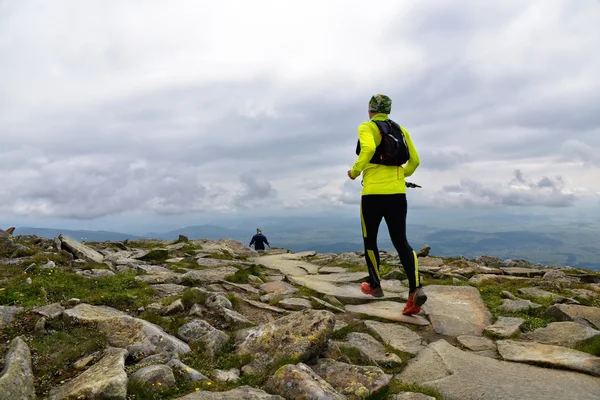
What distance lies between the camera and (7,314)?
261 inches

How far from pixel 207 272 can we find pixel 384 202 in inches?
290

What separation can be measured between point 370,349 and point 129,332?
13.8 feet

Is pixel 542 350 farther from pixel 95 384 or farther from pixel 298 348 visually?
pixel 95 384

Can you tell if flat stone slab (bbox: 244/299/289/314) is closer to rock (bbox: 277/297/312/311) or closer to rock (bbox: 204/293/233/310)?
rock (bbox: 277/297/312/311)

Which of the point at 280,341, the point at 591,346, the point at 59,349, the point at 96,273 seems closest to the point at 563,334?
the point at 591,346

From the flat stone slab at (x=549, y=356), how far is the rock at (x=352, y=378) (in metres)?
2.82

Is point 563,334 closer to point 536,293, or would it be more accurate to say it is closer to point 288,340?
point 536,293

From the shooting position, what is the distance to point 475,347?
7070mm


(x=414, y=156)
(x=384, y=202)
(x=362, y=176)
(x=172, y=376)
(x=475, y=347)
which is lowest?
(x=475, y=347)

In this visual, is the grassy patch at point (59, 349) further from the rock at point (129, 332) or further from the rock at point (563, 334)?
the rock at point (563, 334)

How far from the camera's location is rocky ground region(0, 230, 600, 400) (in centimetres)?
463

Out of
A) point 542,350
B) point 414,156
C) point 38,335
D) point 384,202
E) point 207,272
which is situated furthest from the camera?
point 207,272

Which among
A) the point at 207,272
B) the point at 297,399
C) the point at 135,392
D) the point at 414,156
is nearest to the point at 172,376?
the point at 135,392

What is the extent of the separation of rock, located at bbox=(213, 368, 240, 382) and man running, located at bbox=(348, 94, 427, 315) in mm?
4842
